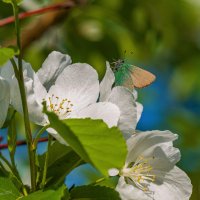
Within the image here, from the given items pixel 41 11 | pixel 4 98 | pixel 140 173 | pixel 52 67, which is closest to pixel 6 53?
pixel 4 98

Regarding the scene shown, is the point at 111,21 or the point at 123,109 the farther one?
the point at 111,21

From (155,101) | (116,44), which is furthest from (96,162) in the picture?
(155,101)

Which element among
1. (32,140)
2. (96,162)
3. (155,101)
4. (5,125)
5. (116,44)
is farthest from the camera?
(155,101)

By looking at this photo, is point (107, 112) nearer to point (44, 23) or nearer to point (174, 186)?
point (174, 186)

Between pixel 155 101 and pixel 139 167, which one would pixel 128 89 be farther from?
pixel 155 101

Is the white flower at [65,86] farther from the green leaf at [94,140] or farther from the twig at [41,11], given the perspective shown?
the twig at [41,11]

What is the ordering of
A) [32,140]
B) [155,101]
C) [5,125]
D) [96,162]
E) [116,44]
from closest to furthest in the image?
1. [96,162]
2. [32,140]
3. [5,125]
4. [116,44]
5. [155,101]
